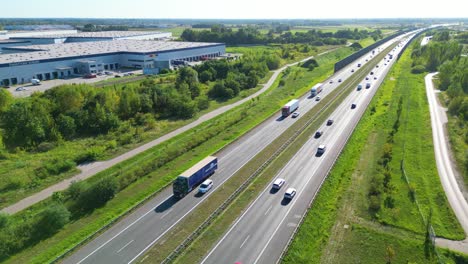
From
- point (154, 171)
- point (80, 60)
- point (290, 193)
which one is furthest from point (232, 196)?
point (80, 60)

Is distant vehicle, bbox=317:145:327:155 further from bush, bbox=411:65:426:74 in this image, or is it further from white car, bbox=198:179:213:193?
bush, bbox=411:65:426:74

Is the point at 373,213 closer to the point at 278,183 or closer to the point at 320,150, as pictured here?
the point at 278,183

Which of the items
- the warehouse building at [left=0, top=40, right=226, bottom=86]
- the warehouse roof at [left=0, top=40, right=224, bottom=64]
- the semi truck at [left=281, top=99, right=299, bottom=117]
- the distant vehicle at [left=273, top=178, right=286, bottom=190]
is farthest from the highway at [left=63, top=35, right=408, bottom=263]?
the warehouse roof at [left=0, top=40, right=224, bottom=64]

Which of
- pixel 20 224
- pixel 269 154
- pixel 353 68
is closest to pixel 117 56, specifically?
pixel 353 68

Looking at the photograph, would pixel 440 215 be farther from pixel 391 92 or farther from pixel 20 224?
pixel 391 92

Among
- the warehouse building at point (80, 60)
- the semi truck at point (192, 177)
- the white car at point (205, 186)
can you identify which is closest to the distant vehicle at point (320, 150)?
the semi truck at point (192, 177)
